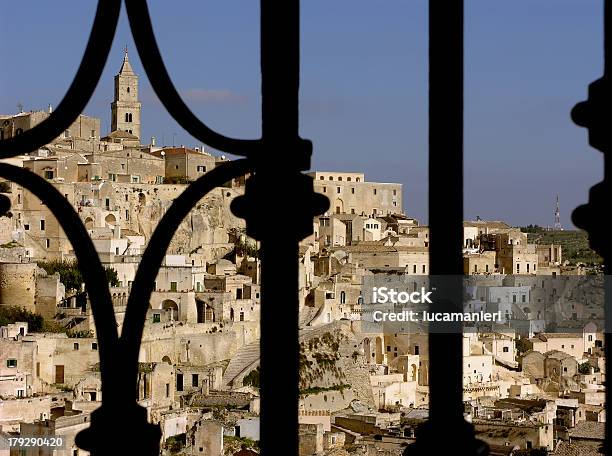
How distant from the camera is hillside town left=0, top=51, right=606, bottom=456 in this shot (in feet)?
65.3

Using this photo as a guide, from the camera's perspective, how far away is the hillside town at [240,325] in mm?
19891

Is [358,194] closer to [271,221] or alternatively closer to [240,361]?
[240,361]

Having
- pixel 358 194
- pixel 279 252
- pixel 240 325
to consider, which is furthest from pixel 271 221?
pixel 358 194

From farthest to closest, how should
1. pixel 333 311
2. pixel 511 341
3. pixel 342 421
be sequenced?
pixel 511 341
pixel 333 311
pixel 342 421

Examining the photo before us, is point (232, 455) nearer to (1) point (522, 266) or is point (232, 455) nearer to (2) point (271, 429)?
(2) point (271, 429)

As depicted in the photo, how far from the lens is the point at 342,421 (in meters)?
23.2

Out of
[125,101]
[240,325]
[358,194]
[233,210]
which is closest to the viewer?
[233,210]

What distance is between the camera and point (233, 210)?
1406 millimetres

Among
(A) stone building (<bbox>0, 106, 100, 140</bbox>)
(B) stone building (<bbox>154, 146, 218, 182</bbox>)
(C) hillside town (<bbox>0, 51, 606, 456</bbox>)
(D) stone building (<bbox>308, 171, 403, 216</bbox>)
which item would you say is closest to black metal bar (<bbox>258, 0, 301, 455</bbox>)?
(C) hillside town (<bbox>0, 51, 606, 456</bbox>)

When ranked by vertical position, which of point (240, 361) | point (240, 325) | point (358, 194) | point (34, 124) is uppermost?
point (34, 124)

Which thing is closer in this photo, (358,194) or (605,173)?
(605,173)

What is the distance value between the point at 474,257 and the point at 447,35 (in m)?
40.9

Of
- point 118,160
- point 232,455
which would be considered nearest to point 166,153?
point 118,160

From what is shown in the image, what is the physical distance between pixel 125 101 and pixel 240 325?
22560mm
